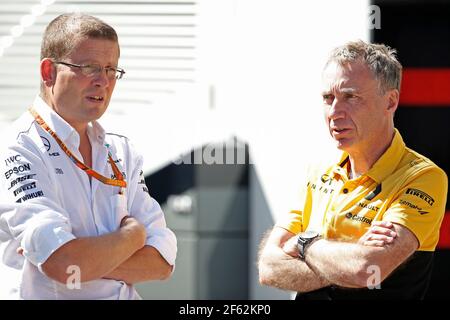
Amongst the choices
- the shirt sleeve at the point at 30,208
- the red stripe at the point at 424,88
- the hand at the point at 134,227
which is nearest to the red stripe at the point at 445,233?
the red stripe at the point at 424,88

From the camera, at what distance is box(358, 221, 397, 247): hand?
2643mm

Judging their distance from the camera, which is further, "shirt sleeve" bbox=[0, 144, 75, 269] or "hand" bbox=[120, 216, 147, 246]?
"hand" bbox=[120, 216, 147, 246]

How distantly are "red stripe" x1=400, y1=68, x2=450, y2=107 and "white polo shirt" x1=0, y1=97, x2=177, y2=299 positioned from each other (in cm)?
219

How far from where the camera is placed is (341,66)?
281cm

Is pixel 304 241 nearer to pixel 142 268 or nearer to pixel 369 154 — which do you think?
pixel 369 154

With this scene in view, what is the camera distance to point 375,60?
2807 millimetres

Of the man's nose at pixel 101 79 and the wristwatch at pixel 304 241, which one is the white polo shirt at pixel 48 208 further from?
the wristwatch at pixel 304 241

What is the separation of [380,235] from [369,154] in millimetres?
318

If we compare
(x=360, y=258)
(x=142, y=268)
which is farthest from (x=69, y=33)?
(x=360, y=258)

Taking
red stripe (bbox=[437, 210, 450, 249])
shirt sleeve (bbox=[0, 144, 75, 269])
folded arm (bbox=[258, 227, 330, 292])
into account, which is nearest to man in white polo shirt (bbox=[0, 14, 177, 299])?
shirt sleeve (bbox=[0, 144, 75, 269])

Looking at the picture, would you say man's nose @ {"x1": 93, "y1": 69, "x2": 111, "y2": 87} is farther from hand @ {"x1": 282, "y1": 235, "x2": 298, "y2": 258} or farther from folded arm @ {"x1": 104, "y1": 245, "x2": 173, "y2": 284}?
hand @ {"x1": 282, "y1": 235, "x2": 298, "y2": 258}

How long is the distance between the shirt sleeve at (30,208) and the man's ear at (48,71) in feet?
0.78

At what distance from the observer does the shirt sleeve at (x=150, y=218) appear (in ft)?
9.16
